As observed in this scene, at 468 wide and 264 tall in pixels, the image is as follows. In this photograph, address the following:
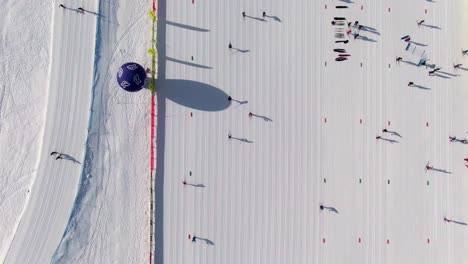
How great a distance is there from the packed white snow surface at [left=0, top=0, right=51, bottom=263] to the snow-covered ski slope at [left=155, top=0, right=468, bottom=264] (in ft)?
12.5

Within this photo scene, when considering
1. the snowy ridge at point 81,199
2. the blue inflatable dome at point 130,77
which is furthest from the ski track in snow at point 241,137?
the blue inflatable dome at point 130,77

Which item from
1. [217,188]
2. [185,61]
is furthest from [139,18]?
[217,188]

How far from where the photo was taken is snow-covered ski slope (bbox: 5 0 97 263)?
593 inches

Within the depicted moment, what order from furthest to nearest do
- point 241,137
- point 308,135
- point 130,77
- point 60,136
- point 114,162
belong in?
point 308,135
point 241,137
point 114,162
point 60,136
point 130,77

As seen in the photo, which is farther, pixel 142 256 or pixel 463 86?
pixel 463 86

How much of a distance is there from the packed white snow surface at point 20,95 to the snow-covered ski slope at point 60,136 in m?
0.27

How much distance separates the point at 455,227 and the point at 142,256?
10272 millimetres

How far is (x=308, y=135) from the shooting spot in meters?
15.8

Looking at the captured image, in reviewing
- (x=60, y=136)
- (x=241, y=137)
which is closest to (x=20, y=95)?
(x=60, y=136)

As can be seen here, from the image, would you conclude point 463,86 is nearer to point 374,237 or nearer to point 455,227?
point 455,227

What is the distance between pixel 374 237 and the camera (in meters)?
15.9

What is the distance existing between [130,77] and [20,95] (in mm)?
3678

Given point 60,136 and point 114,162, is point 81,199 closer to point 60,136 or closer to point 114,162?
point 114,162

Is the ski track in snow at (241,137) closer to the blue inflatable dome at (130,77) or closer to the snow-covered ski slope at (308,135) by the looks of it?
the snow-covered ski slope at (308,135)
